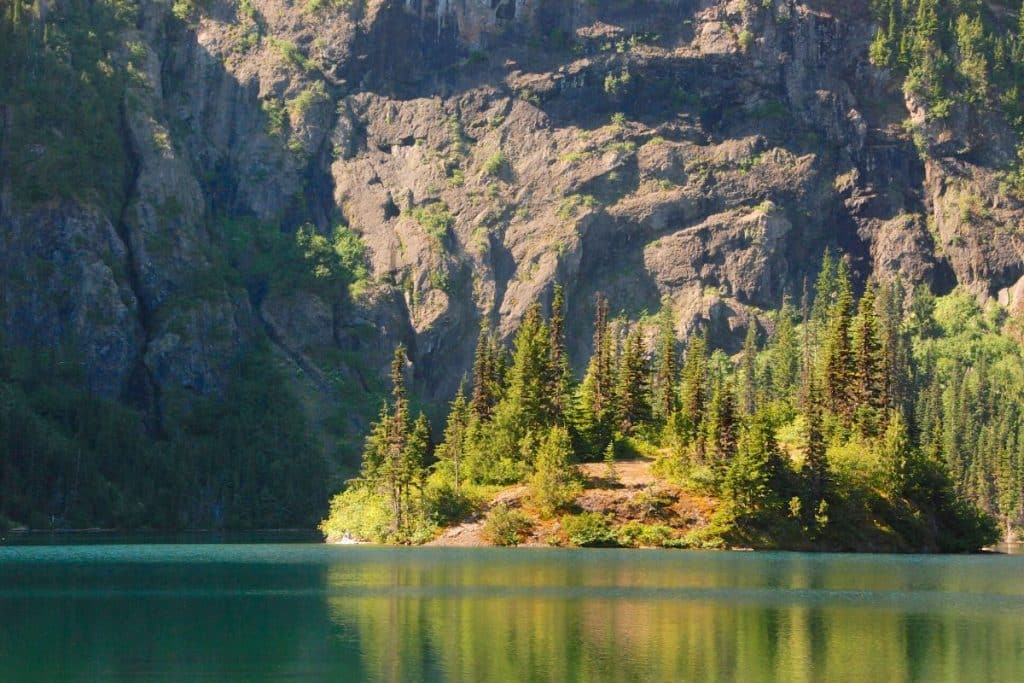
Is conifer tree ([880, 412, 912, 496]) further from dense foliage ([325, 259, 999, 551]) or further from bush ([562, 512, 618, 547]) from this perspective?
bush ([562, 512, 618, 547])

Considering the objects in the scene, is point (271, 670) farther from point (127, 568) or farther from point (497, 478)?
point (497, 478)

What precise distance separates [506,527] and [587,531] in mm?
8159

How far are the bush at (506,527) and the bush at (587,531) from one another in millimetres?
4557

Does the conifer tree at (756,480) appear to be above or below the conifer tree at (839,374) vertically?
below

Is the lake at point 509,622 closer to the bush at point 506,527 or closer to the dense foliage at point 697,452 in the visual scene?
the dense foliage at point 697,452

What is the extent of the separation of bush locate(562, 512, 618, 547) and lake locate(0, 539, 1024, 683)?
27681 mm

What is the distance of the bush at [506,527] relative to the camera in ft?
500

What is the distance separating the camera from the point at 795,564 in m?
124

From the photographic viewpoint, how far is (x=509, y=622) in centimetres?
7519

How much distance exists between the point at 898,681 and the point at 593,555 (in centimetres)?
7470

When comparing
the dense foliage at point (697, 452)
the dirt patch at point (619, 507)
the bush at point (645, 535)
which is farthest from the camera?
the dirt patch at point (619, 507)

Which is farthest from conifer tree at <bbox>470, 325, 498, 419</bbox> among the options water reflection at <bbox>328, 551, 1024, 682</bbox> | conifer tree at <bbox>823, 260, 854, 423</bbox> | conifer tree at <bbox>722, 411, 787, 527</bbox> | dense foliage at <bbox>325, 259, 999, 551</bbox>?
water reflection at <bbox>328, 551, 1024, 682</bbox>

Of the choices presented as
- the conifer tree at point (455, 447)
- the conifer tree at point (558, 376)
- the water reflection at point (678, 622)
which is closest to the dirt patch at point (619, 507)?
the conifer tree at point (455, 447)

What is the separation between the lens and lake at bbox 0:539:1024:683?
201ft
